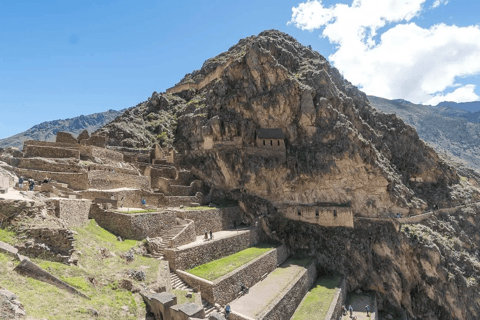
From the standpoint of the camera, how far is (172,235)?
20016mm

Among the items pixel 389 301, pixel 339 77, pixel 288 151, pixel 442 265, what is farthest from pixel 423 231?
pixel 339 77

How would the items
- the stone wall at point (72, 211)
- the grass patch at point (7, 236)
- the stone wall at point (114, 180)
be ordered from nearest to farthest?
the grass patch at point (7, 236) → the stone wall at point (72, 211) → the stone wall at point (114, 180)

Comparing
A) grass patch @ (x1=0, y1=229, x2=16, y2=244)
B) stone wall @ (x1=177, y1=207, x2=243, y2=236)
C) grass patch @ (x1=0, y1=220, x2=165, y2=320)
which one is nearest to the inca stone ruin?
stone wall @ (x1=177, y1=207, x2=243, y2=236)

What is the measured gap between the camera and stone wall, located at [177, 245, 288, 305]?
16312mm

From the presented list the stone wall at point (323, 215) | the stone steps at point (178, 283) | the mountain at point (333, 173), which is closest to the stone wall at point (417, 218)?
the mountain at point (333, 173)

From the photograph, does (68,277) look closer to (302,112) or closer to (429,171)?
(302,112)

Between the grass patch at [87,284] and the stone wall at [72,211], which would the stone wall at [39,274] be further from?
the stone wall at [72,211]

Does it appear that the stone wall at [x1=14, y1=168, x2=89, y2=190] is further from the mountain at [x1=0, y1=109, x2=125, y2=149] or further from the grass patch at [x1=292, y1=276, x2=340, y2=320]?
the mountain at [x1=0, y1=109, x2=125, y2=149]

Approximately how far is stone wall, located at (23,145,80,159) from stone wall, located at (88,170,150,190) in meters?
3.48

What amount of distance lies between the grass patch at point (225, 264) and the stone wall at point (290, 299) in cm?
336

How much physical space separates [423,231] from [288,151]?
1734cm

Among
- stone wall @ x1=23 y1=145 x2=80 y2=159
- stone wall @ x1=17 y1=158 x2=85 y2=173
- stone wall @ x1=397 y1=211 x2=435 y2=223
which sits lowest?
stone wall @ x1=397 y1=211 x2=435 y2=223

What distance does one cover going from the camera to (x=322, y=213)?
1303 inches

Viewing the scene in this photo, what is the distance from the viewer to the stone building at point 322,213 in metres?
32.8
